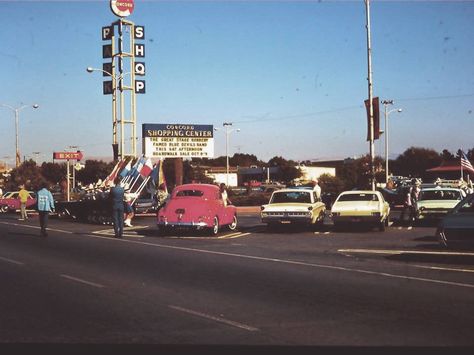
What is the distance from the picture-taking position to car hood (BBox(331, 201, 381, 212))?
19.6 meters

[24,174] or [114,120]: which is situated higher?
[114,120]

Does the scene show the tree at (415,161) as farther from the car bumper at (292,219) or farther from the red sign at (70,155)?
the car bumper at (292,219)

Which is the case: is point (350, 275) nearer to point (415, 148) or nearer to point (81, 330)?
point (81, 330)

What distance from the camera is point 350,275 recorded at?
10477mm

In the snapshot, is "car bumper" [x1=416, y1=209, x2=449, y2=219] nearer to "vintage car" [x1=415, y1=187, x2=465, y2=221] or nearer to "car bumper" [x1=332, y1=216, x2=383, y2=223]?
"vintage car" [x1=415, y1=187, x2=465, y2=221]

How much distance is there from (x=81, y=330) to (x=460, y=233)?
8553mm

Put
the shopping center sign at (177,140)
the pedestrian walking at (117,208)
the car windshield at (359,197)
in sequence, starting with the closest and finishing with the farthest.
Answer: the pedestrian walking at (117,208), the car windshield at (359,197), the shopping center sign at (177,140)

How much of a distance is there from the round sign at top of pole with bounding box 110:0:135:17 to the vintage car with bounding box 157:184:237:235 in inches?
1386

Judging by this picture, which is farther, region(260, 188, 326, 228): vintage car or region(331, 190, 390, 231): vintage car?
region(260, 188, 326, 228): vintage car

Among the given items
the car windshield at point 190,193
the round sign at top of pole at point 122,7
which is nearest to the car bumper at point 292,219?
the car windshield at point 190,193

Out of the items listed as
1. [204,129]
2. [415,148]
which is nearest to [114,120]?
[204,129]

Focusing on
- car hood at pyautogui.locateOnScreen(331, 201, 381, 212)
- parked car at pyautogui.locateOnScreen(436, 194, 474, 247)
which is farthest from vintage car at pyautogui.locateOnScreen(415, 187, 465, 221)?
parked car at pyautogui.locateOnScreen(436, 194, 474, 247)

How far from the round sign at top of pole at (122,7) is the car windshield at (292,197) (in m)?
35.3

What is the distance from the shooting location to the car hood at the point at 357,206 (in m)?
19.6
